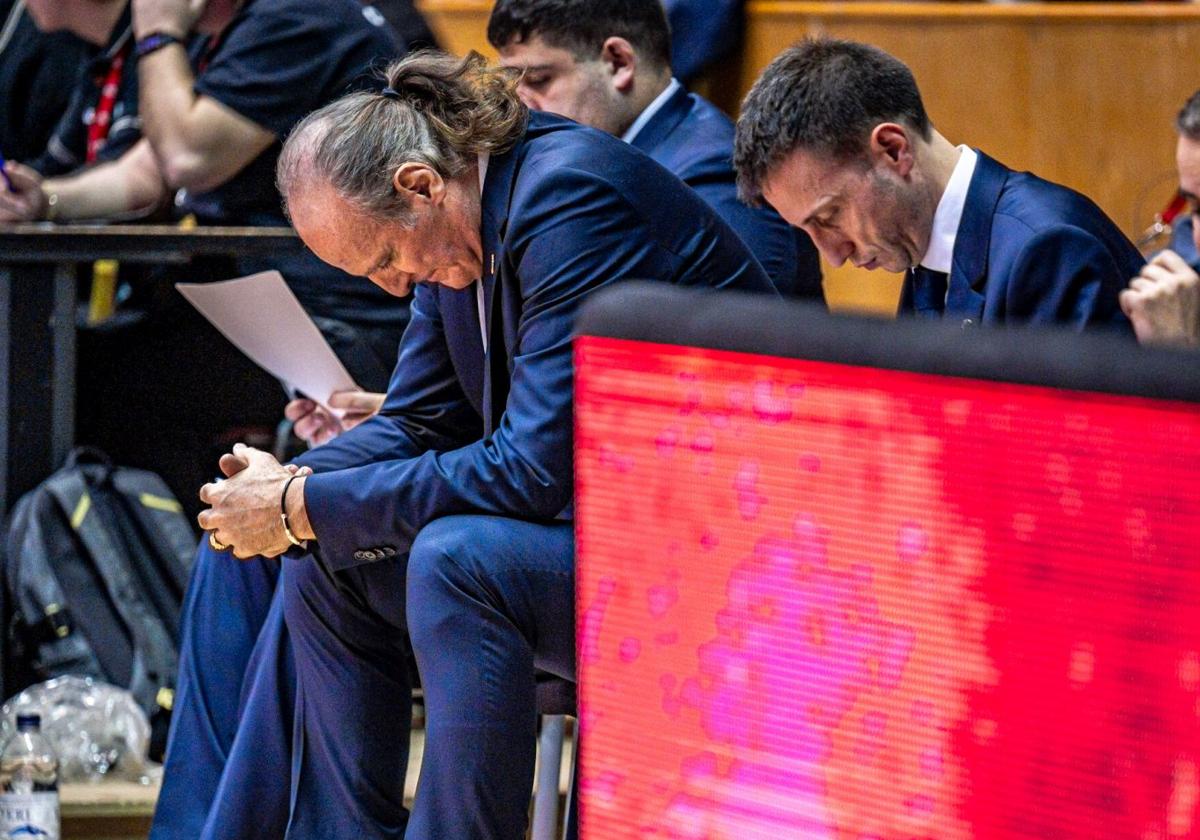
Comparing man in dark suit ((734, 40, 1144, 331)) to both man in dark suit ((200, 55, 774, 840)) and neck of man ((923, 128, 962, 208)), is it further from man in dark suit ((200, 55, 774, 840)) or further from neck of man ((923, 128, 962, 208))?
man in dark suit ((200, 55, 774, 840))

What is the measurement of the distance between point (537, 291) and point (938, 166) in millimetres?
508

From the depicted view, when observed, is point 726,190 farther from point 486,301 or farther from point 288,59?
point 288,59

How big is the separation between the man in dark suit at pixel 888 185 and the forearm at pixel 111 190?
175 cm

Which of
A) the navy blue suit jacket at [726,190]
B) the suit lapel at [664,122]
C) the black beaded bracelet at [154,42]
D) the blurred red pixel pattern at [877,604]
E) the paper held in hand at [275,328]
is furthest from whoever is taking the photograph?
the black beaded bracelet at [154,42]

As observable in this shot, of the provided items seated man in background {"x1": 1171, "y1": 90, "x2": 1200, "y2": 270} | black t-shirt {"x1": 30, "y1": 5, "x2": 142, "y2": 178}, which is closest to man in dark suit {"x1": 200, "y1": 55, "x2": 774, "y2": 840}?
seated man in background {"x1": 1171, "y1": 90, "x2": 1200, "y2": 270}

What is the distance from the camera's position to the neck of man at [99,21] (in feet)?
12.2

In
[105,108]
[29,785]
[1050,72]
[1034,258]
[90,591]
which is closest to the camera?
[1034,258]

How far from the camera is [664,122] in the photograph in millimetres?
2643

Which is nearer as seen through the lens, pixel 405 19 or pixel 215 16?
pixel 215 16

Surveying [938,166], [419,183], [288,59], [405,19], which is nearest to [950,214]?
[938,166]

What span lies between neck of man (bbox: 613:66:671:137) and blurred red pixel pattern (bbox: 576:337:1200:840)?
6.04 feet

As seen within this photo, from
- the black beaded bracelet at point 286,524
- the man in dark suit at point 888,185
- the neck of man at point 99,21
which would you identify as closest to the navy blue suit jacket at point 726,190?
the man in dark suit at point 888,185

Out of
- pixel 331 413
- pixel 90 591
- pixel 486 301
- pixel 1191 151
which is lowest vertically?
pixel 90 591

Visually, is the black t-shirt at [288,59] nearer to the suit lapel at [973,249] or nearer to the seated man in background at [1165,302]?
the suit lapel at [973,249]
